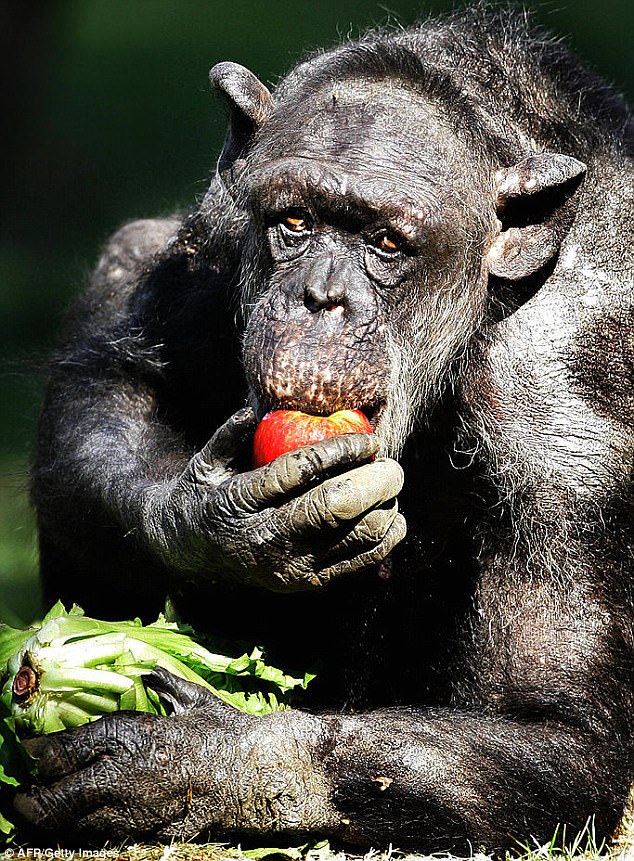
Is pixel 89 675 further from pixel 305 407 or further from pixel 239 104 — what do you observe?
pixel 239 104

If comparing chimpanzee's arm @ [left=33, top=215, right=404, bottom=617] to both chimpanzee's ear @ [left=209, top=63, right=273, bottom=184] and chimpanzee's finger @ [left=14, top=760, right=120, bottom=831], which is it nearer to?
chimpanzee's ear @ [left=209, top=63, right=273, bottom=184]

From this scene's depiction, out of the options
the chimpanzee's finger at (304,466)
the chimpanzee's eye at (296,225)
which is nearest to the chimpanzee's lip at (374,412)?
the chimpanzee's finger at (304,466)

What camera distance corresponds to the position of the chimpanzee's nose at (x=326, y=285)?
4832mm

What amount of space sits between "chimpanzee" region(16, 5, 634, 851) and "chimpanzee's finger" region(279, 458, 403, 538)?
0.01 m

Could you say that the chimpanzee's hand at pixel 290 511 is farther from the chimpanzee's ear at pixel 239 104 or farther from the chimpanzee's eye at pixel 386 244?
the chimpanzee's ear at pixel 239 104

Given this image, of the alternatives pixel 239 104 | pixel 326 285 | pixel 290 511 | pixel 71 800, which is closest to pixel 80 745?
pixel 71 800

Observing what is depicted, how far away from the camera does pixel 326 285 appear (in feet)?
16.0

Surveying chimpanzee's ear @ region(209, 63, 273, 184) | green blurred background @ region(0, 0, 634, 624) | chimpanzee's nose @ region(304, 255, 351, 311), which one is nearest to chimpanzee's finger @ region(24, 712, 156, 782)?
chimpanzee's nose @ region(304, 255, 351, 311)

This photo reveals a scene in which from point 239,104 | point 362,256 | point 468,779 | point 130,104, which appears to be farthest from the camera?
point 130,104

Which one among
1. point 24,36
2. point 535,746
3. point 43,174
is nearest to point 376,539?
point 535,746

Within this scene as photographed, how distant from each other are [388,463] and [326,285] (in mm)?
667

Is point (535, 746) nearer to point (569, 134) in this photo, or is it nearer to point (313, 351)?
point (313, 351)

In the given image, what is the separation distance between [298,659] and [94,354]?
1762mm

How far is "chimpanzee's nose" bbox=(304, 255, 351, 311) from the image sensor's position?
15.9 ft
